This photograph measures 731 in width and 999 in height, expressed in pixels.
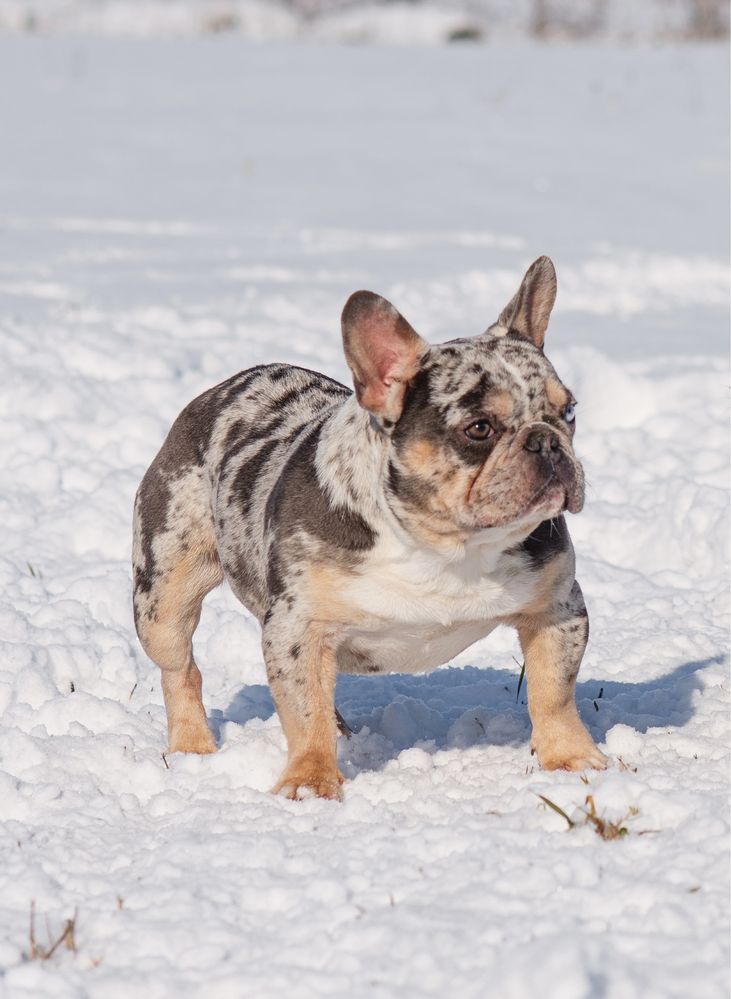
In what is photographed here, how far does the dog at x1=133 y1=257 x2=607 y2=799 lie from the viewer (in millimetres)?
4230

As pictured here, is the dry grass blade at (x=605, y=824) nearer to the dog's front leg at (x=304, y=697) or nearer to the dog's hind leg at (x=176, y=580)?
the dog's front leg at (x=304, y=697)

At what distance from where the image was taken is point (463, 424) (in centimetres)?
424

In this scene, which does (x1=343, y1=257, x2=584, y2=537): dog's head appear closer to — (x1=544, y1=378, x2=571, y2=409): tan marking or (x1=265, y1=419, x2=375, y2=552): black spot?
(x1=544, y1=378, x2=571, y2=409): tan marking

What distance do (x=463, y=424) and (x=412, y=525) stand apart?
333 millimetres

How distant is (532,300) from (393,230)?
29.6 feet

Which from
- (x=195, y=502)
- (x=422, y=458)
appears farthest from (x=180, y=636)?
(x=422, y=458)

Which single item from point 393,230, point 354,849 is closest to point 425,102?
point 393,230

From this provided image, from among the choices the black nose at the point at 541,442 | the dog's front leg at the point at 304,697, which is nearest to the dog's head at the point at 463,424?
the black nose at the point at 541,442

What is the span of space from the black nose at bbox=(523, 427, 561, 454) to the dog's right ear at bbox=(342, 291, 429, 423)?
0.44 meters

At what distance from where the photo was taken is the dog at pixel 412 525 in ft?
13.9

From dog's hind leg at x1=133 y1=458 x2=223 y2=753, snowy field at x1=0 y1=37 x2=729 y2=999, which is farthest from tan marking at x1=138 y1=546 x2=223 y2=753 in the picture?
snowy field at x1=0 y1=37 x2=729 y2=999

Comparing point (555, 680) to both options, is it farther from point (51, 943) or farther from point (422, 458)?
point (51, 943)

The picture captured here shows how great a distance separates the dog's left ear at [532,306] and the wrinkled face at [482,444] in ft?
0.99

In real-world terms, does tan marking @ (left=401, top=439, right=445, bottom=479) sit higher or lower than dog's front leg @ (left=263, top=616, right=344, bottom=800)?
higher
